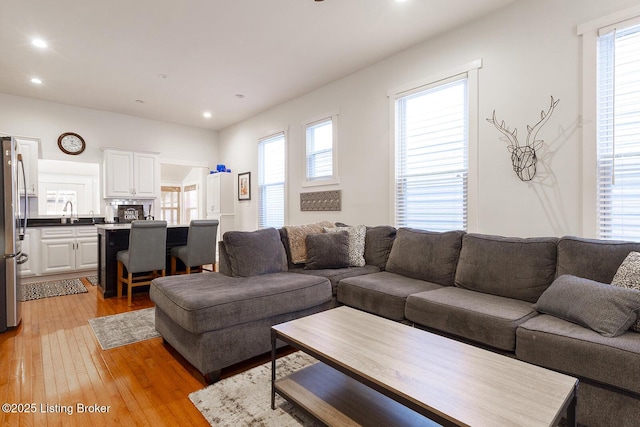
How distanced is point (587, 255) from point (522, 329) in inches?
30.9

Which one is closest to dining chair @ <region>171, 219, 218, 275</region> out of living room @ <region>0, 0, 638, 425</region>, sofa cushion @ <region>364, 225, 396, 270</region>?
living room @ <region>0, 0, 638, 425</region>

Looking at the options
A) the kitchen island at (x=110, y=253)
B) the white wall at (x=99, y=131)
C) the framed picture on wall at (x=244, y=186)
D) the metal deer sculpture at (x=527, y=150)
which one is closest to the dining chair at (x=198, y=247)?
the kitchen island at (x=110, y=253)

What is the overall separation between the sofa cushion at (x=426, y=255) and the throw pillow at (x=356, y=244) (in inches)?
13.0

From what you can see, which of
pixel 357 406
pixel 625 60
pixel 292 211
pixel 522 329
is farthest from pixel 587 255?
pixel 292 211

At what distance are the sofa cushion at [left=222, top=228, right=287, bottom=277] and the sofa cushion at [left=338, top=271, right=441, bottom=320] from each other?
68cm

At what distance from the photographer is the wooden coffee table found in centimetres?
110

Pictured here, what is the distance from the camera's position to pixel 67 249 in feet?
16.8

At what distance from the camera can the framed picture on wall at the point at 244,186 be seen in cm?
621

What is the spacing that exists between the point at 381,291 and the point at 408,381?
4.42ft

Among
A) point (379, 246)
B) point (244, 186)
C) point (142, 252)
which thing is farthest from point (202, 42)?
point (244, 186)

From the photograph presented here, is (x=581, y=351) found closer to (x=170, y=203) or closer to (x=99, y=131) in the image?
(x=99, y=131)

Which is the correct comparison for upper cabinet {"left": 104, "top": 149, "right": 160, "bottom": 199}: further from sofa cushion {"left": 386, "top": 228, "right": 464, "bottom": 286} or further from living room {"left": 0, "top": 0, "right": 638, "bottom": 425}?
sofa cushion {"left": 386, "top": 228, "right": 464, "bottom": 286}

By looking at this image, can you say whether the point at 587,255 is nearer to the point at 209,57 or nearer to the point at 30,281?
the point at 209,57

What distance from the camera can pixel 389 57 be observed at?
149 inches
